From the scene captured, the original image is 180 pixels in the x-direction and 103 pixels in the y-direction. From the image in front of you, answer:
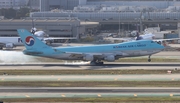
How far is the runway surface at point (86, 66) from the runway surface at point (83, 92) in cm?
2137

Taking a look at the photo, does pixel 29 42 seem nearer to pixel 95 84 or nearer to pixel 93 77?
pixel 93 77

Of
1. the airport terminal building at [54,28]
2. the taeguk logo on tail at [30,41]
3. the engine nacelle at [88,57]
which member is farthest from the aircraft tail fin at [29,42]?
the airport terminal building at [54,28]

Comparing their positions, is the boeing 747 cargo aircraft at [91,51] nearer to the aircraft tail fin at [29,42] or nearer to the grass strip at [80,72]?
the aircraft tail fin at [29,42]

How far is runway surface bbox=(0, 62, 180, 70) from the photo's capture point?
79.9 meters

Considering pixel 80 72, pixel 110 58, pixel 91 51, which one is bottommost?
pixel 80 72

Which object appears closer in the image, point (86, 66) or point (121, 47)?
point (86, 66)

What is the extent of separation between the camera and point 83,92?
55.9 m

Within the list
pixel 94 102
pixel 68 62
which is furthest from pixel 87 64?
pixel 94 102

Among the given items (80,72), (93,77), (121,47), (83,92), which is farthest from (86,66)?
Answer: (83,92)

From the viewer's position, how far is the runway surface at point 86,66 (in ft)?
262

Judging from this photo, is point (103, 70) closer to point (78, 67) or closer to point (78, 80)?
point (78, 67)

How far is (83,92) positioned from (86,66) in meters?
27.1

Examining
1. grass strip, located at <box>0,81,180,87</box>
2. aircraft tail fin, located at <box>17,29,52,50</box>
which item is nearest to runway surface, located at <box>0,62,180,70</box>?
aircraft tail fin, located at <box>17,29,52,50</box>

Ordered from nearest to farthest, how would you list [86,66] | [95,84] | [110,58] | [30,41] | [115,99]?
[115,99] → [95,84] → [86,66] → [110,58] → [30,41]
